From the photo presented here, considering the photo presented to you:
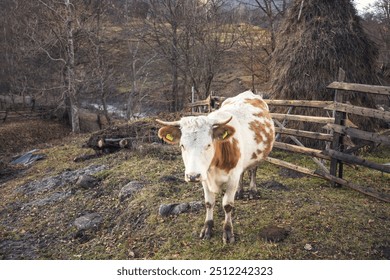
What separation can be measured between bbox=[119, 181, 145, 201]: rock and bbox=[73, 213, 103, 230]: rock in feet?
2.12

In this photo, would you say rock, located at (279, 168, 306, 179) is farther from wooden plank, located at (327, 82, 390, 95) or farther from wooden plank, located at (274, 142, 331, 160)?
wooden plank, located at (327, 82, 390, 95)

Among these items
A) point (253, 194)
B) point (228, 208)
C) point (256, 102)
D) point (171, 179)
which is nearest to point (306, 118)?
point (256, 102)

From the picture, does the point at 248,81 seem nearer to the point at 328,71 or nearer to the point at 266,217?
the point at 328,71

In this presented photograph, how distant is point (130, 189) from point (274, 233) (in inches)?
133

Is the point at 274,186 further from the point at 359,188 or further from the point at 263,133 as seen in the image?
the point at 263,133

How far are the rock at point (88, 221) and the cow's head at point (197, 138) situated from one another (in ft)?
9.34

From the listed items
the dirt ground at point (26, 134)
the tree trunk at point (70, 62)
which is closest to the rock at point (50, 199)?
the dirt ground at point (26, 134)

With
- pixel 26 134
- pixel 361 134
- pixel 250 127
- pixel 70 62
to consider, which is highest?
pixel 70 62

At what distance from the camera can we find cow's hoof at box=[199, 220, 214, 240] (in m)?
4.51

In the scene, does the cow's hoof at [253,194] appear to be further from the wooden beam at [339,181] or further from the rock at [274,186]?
the wooden beam at [339,181]

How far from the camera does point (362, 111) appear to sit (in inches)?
237

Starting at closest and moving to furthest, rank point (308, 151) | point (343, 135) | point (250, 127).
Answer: point (250, 127) → point (343, 135) → point (308, 151)

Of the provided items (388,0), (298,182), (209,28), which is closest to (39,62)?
(209,28)

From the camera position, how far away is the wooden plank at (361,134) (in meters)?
5.56
